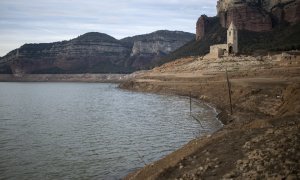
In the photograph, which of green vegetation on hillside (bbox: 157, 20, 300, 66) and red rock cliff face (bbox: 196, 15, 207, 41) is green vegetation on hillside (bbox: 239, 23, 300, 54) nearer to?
green vegetation on hillside (bbox: 157, 20, 300, 66)

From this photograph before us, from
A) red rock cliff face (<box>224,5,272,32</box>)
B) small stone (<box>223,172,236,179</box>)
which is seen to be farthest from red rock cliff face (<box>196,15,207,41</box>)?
small stone (<box>223,172,236,179</box>)

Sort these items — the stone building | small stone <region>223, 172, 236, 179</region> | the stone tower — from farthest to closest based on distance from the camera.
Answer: the stone tower
the stone building
small stone <region>223, 172, 236, 179</region>

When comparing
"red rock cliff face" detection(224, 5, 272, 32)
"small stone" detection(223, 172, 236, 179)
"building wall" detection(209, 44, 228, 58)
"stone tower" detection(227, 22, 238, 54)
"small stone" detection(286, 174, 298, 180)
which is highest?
"red rock cliff face" detection(224, 5, 272, 32)

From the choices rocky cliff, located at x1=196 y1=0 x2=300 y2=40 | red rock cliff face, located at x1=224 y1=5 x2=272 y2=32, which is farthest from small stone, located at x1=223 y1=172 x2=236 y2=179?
red rock cliff face, located at x1=224 y1=5 x2=272 y2=32

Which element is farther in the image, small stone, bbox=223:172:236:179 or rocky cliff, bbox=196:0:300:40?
rocky cliff, bbox=196:0:300:40

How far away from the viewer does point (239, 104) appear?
A: 147 feet

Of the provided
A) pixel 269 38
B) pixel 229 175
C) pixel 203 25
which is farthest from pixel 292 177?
pixel 203 25

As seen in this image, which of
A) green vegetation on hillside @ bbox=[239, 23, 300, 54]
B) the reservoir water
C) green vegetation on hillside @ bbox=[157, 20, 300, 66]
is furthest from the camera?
green vegetation on hillside @ bbox=[239, 23, 300, 54]

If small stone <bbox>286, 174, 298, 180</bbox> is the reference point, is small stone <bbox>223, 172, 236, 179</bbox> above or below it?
below

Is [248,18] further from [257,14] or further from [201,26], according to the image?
[201,26]

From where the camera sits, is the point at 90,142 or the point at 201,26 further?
the point at 201,26

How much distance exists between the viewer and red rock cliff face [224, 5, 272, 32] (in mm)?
149625

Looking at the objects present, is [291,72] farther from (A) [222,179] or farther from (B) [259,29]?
(B) [259,29]

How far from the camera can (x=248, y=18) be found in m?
158
